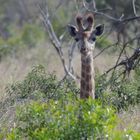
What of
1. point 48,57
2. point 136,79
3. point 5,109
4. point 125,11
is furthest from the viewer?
point 125,11

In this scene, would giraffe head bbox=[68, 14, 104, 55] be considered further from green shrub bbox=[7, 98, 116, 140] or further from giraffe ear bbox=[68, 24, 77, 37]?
green shrub bbox=[7, 98, 116, 140]

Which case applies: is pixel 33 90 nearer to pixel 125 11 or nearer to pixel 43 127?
pixel 43 127

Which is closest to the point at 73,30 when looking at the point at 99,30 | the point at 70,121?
the point at 99,30

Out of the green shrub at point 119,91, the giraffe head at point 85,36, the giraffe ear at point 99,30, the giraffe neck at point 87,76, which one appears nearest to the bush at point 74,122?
the giraffe neck at point 87,76

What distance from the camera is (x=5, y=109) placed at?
7.46 meters

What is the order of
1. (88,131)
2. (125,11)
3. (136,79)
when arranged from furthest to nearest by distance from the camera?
(125,11) → (136,79) → (88,131)

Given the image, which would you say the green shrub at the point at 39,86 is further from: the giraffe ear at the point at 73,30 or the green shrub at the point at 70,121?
the green shrub at the point at 70,121

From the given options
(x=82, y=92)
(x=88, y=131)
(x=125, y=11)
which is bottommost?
(x=88, y=131)

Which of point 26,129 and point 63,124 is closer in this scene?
point 63,124

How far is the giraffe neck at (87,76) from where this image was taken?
6.56m

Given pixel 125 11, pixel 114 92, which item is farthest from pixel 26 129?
pixel 125 11

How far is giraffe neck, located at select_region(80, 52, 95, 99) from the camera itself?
6.56m

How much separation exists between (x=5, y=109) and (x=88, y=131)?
2280 mm

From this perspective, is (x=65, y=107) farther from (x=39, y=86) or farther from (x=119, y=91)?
(x=119, y=91)
